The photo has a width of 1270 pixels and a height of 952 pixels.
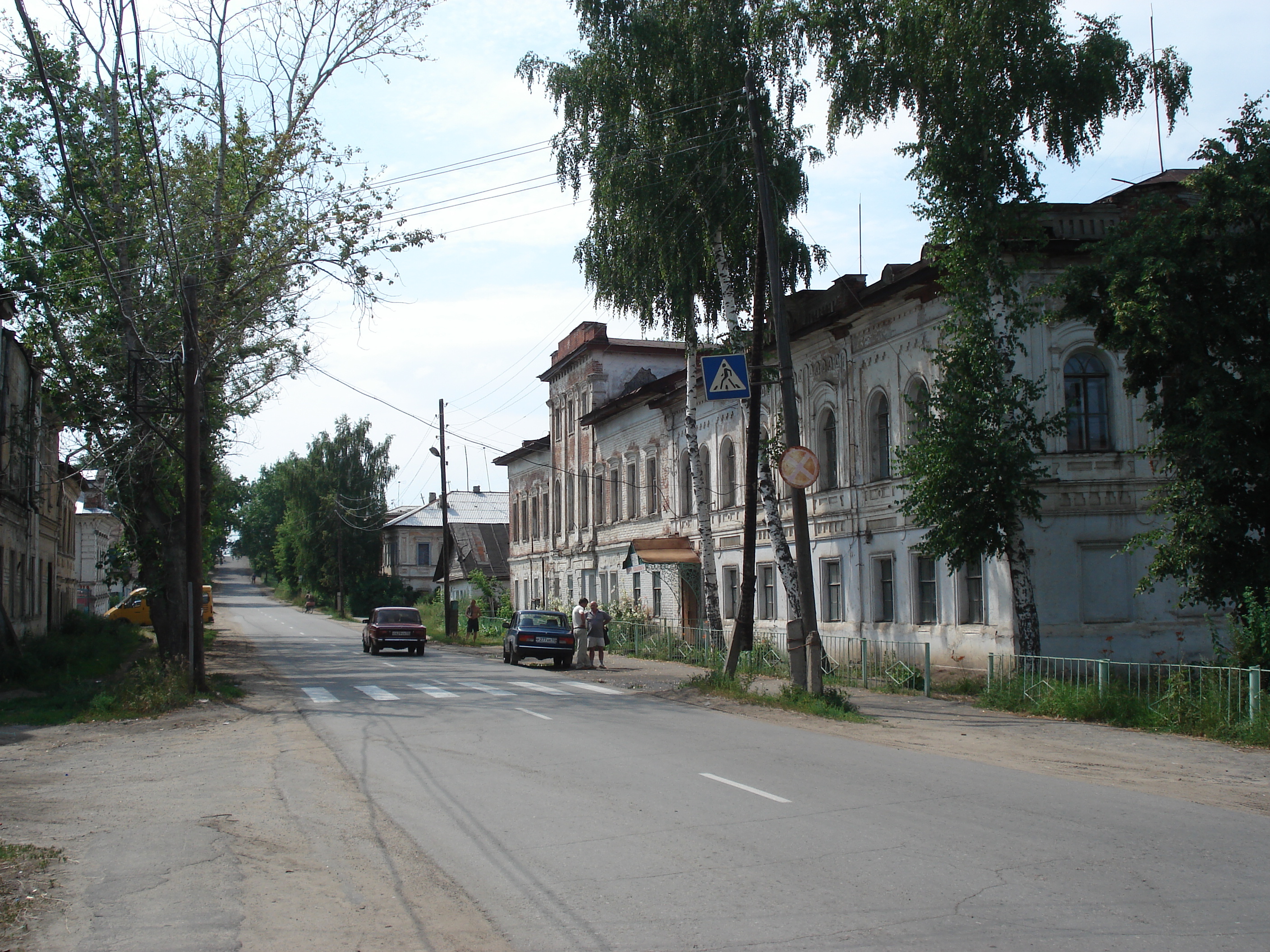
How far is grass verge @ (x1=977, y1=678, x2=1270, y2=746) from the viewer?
546 inches

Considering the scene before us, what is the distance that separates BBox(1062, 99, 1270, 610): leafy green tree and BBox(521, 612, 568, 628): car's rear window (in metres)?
17.9

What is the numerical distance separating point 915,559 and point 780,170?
30.3ft

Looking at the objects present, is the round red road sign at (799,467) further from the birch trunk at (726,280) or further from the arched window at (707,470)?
the arched window at (707,470)

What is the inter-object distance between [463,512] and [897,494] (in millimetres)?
65516

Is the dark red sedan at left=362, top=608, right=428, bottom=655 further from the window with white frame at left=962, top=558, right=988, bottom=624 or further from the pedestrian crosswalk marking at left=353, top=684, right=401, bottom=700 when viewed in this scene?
the window with white frame at left=962, top=558, right=988, bottom=624

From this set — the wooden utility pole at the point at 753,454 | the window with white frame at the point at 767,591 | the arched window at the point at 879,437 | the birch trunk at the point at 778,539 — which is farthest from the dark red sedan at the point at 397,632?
the arched window at the point at 879,437

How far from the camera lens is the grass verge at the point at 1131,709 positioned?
1386 centimetres

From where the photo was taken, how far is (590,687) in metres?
23.7

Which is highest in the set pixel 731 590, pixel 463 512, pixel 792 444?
pixel 463 512

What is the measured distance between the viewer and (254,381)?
2745 centimetres

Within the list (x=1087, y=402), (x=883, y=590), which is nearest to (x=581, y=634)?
(x=883, y=590)

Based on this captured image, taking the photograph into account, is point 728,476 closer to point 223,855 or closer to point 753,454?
point 753,454

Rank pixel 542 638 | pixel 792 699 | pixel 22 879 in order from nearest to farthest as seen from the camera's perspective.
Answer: pixel 22 879
pixel 792 699
pixel 542 638

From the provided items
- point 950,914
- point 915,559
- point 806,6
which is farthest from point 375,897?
point 806,6
